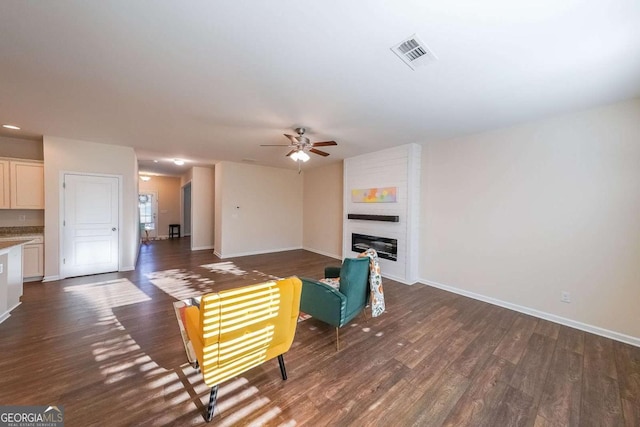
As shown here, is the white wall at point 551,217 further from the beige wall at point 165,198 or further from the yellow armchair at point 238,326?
the beige wall at point 165,198

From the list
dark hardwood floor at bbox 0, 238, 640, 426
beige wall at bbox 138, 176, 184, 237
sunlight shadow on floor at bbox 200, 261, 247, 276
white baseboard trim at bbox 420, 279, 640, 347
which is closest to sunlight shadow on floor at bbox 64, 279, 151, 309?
dark hardwood floor at bbox 0, 238, 640, 426

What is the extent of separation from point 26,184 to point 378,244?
6.78 metres

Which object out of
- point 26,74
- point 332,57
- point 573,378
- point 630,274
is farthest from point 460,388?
point 26,74

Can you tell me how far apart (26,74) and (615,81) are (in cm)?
574

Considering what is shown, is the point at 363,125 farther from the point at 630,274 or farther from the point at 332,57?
the point at 630,274

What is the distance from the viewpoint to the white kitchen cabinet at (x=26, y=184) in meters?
4.19

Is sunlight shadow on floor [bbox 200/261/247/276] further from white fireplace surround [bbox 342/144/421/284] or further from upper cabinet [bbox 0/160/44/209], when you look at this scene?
upper cabinet [bbox 0/160/44/209]

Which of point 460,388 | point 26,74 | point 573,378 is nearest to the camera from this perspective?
point 460,388

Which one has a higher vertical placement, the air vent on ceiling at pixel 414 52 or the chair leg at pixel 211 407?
the air vent on ceiling at pixel 414 52

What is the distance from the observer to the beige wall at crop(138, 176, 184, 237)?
997 cm

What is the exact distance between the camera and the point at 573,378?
2.10 m

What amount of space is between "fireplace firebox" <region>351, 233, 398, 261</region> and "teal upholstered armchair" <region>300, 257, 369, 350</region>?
7.35ft

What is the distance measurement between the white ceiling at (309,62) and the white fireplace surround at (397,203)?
1.14 m

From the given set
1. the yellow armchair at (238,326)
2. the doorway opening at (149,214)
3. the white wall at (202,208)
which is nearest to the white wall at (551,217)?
the yellow armchair at (238,326)
